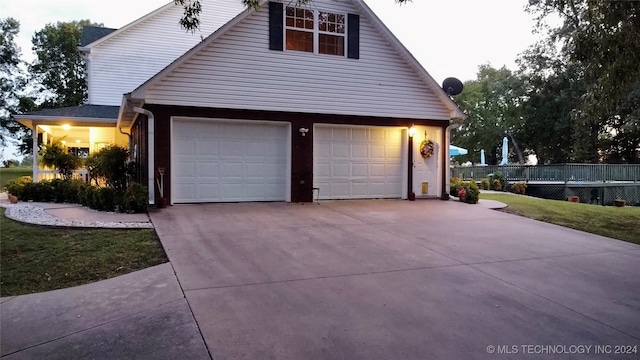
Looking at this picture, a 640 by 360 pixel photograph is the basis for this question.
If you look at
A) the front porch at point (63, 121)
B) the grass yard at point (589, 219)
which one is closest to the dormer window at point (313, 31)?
the grass yard at point (589, 219)

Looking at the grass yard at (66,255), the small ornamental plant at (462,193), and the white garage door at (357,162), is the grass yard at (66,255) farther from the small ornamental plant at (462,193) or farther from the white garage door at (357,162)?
the small ornamental plant at (462,193)

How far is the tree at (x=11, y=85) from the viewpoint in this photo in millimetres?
31656

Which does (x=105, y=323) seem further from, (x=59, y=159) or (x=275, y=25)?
(x=59, y=159)

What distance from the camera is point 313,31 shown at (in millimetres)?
11719

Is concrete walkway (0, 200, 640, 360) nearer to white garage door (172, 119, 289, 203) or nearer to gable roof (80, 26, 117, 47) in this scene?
white garage door (172, 119, 289, 203)

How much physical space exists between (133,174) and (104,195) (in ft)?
5.88

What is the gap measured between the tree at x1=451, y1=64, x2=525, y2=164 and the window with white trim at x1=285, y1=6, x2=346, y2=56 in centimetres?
2643

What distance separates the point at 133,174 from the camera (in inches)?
443

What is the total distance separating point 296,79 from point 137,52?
9.84 m

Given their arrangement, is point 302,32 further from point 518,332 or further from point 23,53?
point 23,53

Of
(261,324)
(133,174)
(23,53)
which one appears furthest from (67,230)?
(23,53)

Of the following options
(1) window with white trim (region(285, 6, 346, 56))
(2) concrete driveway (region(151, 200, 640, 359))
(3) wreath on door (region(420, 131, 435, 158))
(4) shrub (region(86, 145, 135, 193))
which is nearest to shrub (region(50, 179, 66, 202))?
(4) shrub (region(86, 145, 135, 193))

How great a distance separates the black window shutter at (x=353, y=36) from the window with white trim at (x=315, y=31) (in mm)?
152

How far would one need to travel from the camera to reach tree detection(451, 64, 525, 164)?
3638 centimetres
